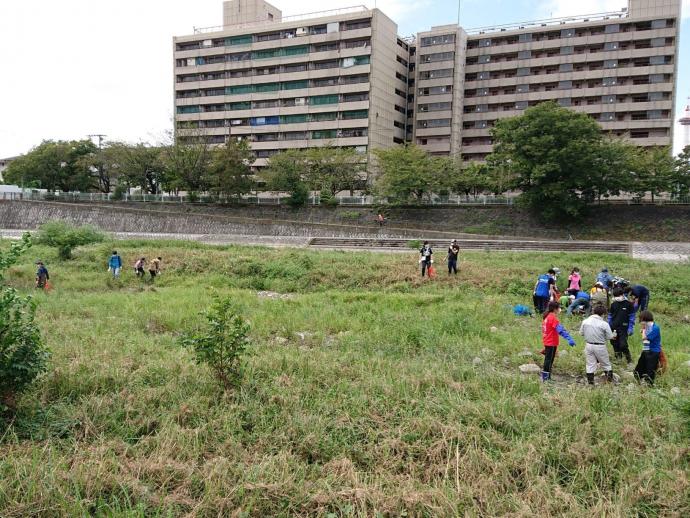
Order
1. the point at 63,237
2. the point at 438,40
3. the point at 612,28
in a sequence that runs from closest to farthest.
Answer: the point at 63,237, the point at 612,28, the point at 438,40

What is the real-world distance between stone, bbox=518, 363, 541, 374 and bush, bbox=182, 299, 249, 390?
14.7 ft

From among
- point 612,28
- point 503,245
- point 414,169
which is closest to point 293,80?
point 414,169

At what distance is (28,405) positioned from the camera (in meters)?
5.58

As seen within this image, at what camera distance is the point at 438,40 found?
186 ft

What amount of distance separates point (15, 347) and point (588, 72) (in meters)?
60.4

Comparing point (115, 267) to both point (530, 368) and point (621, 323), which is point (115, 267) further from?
point (621, 323)

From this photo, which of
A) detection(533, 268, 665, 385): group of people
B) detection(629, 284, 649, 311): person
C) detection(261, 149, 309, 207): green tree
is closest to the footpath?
detection(261, 149, 309, 207): green tree

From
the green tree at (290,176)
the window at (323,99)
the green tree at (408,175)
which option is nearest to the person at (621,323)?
the green tree at (408,175)

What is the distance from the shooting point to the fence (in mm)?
37156

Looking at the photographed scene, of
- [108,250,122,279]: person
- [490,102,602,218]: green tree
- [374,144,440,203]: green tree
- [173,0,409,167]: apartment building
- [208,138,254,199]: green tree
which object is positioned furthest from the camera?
[173,0,409,167]: apartment building

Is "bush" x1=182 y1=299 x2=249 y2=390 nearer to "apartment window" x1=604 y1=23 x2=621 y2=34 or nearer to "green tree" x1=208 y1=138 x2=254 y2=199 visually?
"green tree" x1=208 y1=138 x2=254 y2=199

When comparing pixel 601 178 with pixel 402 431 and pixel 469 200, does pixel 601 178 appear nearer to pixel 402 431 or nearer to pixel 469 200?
pixel 469 200

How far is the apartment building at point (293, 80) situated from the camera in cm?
5500

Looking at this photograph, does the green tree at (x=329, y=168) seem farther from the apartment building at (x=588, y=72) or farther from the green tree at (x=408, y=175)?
the apartment building at (x=588, y=72)
